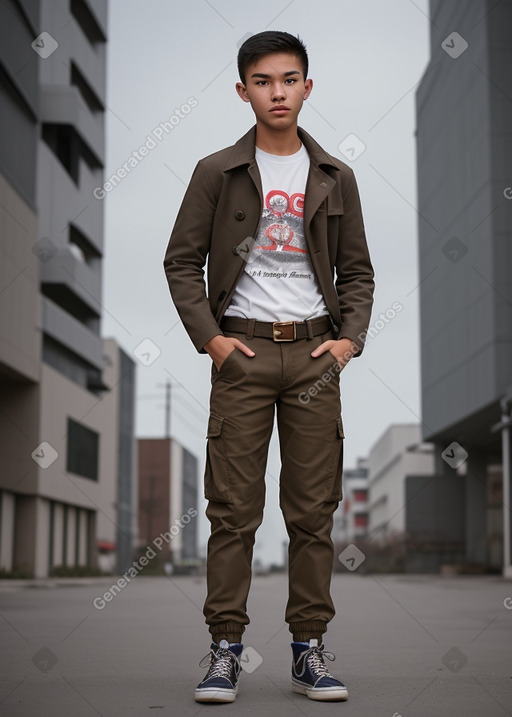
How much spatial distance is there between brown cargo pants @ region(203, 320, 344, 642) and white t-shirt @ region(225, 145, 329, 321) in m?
0.11


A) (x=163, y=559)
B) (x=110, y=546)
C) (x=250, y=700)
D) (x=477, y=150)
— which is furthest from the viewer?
(x=163, y=559)

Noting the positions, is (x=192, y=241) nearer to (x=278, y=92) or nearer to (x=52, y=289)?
(x=278, y=92)

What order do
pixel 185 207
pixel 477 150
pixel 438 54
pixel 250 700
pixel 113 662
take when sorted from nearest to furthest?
pixel 250 700, pixel 185 207, pixel 113 662, pixel 477 150, pixel 438 54

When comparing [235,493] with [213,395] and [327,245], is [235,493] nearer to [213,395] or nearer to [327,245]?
[213,395]

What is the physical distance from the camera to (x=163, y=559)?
6469cm

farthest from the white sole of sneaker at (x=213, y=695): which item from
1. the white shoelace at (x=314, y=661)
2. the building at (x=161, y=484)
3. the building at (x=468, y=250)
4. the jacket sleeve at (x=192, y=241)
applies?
the building at (x=161, y=484)

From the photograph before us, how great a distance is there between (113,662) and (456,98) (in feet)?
118

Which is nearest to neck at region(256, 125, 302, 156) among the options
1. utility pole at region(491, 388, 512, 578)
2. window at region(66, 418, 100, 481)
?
utility pole at region(491, 388, 512, 578)

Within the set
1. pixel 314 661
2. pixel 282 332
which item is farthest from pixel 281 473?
pixel 314 661

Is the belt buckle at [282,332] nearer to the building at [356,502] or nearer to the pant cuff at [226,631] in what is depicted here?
the pant cuff at [226,631]

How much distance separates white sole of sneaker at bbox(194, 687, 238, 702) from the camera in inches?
131

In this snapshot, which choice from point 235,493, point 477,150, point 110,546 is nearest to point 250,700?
point 235,493

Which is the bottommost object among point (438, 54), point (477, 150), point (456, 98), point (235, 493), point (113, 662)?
point (113, 662)

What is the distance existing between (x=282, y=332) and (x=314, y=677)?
3.75ft
